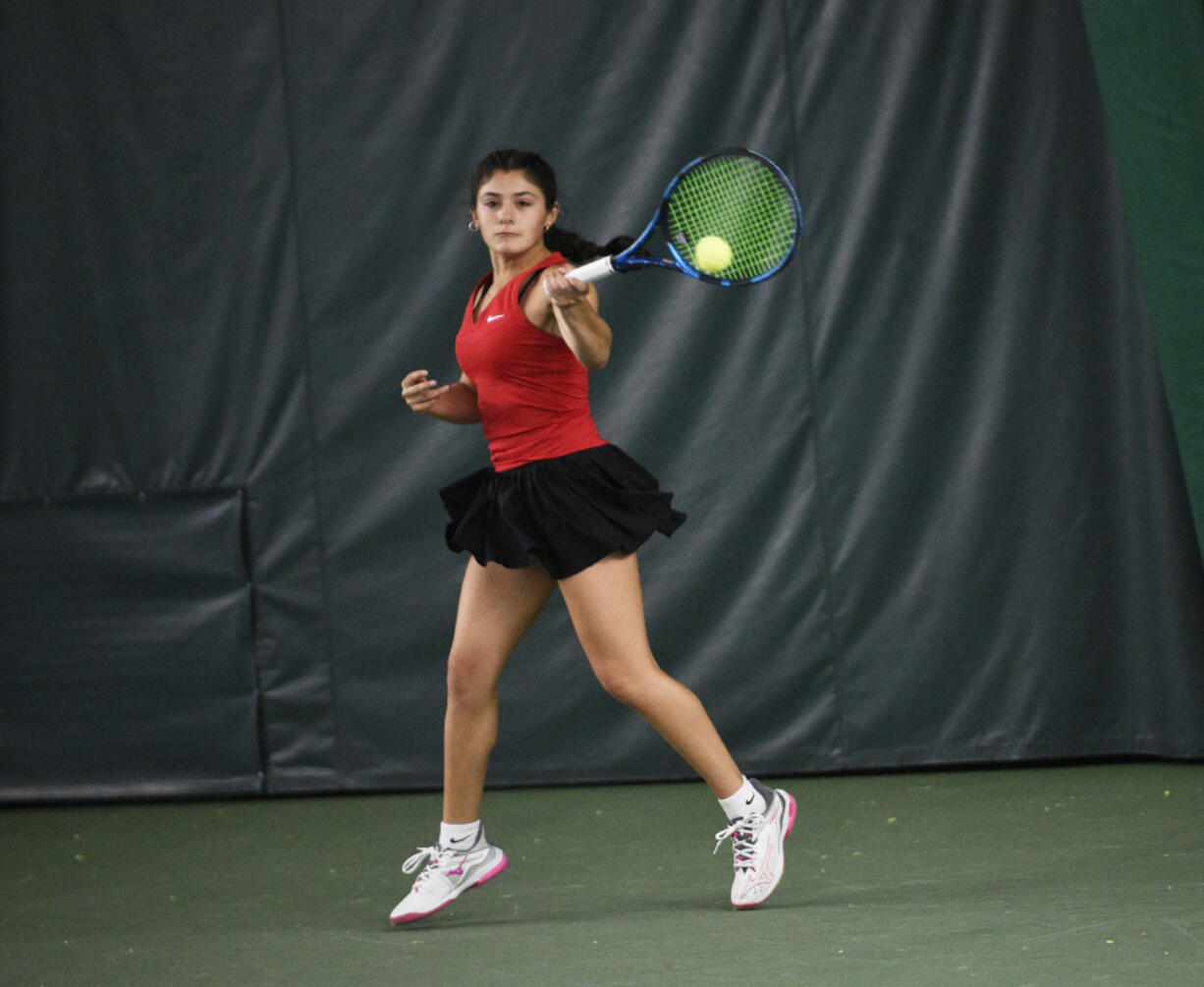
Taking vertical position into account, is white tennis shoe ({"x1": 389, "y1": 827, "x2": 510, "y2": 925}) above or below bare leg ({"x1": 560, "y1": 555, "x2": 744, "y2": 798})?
below

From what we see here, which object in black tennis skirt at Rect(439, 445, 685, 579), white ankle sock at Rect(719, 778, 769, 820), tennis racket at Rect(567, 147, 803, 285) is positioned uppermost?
tennis racket at Rect(567, 147, 803, 285)

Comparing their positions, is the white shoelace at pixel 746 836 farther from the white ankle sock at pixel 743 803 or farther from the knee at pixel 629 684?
the knee at pixel 629 684

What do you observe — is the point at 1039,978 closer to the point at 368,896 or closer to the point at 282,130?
the point at 368,896

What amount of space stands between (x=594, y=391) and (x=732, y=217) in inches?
74.0

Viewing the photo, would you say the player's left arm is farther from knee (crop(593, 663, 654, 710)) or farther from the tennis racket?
knee (crop(593, 663, 654, 710))

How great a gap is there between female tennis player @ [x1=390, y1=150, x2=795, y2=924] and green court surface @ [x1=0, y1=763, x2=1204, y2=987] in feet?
0.55

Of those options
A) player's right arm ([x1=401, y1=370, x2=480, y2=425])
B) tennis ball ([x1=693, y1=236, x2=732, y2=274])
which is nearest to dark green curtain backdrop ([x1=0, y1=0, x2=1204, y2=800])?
player's right arm ([x1=401, y1=370, x2=480, y2=425])

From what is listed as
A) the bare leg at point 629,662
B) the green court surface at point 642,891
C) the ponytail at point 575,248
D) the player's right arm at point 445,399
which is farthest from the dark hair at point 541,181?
the green court surface at point 642,891

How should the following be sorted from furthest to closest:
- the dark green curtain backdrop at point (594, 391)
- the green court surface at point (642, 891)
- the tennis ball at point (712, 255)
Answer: the dark green curtain backdrop at point (594, 391) → the tennis ball at point (712, 255) → the green court surface at point (642, 891)

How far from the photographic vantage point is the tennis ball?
300cm

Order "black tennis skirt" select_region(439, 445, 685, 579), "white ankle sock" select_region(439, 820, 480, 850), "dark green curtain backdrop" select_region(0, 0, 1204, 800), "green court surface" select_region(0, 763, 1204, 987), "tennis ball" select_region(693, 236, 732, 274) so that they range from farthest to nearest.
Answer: "dark green curtain backdrop" select_region(0, 0, 1204, 800), "white ankle sock" select_region(439, 820, 480, 850), "black tennis skirt" select_region(439, 445, 685, 579), "tennis ball" select_region(693, 236, 732, 274), "green court surface" select_region(0, 763, 1204, 987)

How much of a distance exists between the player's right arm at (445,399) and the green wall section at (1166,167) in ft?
6.83

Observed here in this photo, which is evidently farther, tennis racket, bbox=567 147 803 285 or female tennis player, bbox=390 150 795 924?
female tennis player, bbox=390 150 795 924

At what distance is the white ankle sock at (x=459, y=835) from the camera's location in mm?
3250
